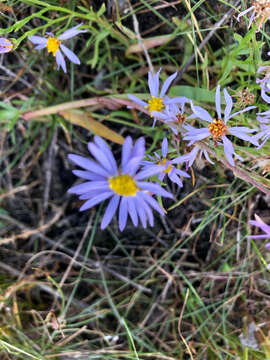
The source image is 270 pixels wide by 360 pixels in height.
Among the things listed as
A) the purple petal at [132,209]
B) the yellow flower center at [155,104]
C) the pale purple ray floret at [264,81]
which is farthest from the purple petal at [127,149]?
the pale purple ray floret at [264,81]

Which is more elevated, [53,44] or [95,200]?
[53,44]

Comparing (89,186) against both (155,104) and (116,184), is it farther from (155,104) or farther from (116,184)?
(155,104)

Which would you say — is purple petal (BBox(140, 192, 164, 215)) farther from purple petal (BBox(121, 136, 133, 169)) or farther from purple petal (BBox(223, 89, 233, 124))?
purple petal (BBox(223, 89, 233, 124))

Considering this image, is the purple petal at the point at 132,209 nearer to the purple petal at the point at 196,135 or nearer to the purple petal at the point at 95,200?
the purple petal at the point at 95,200

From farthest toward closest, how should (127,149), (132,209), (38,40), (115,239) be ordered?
1. (115,239)
2. (38,40)
3. (132,209)
4. (127,149)

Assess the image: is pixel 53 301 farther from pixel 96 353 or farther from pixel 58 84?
pixel 58 84

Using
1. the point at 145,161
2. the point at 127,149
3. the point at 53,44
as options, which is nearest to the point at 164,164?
the point at 145,161

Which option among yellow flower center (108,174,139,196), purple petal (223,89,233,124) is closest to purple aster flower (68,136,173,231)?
yellow flower center (108,174,139,196)
